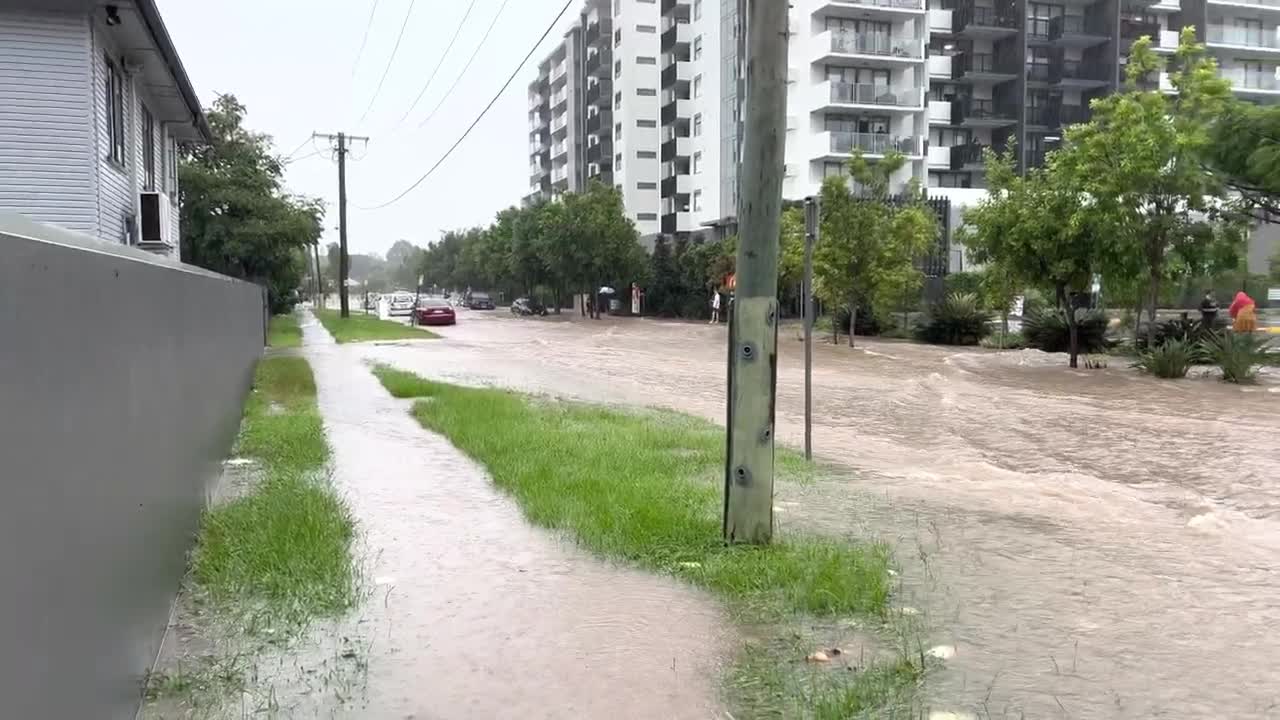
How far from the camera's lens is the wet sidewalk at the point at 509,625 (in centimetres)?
453

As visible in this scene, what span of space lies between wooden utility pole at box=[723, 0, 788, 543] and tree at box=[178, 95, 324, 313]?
28563 millimetres

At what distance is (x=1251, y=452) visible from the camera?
12.2 m

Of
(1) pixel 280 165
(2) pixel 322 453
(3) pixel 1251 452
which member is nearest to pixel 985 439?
(3) pixel 1251 452

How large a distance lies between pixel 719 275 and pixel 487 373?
29.2 m

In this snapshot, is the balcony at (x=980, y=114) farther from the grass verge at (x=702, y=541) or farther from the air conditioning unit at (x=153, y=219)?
the grass verge at (x=702, y=541)

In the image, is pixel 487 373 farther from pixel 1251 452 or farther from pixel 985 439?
pixel 1251 452

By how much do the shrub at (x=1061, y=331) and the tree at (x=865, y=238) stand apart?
155 inches

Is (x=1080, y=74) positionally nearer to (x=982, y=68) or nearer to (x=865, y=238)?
(x=982, y=68)

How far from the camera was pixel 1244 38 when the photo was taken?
2653 inches

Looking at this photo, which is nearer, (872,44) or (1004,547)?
(1004,547)

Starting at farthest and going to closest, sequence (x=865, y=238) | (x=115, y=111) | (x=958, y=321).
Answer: (x=958, y=321)
(x=865, y=238)
(x=115, y=111)

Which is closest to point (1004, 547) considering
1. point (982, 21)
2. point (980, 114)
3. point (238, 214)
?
point (238, 214)

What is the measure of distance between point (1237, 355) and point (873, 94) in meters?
37.2

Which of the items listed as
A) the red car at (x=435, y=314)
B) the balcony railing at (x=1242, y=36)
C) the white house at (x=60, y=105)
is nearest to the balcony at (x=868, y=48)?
the red car at (x=435, y=314)
